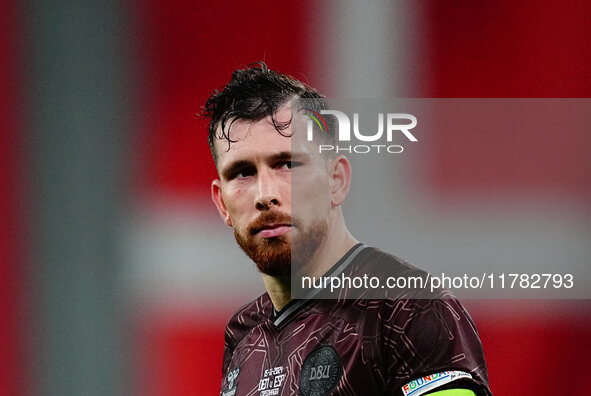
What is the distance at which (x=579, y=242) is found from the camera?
117 centimetres

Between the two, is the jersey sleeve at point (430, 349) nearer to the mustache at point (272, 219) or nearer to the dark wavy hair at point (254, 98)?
the mustache at point (272, 219)

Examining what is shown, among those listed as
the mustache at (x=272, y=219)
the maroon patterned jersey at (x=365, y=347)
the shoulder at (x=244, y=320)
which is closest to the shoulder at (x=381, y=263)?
the maroon patterned jersey at (x=365, y=347)

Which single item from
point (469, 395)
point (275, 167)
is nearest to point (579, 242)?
point (469, 395)

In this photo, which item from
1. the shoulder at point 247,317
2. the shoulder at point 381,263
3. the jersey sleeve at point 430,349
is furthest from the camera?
the shoulder at point 247,317

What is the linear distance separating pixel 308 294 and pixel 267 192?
185mm

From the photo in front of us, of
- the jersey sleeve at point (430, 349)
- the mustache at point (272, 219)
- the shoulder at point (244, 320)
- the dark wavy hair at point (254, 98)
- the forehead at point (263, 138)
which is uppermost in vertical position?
the dark wavy hair at point (254, 98)

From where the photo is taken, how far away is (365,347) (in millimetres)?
968

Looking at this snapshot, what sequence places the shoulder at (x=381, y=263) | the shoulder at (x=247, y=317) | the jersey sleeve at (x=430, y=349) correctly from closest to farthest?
the jersey sleeve at (x=430, y=349)
the shoulder at (x=381, y=263)
the shoulder at (x=247, y=317)

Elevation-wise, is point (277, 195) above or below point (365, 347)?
above

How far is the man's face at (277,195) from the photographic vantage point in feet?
3.51

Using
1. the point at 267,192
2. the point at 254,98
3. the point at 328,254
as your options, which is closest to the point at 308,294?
the point at 328,254

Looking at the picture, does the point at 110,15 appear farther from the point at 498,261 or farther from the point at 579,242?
the point at 579,242

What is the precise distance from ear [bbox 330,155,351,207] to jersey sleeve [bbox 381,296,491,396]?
0.22 m

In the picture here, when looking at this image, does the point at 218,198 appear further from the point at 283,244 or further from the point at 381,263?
the point at 381,263
